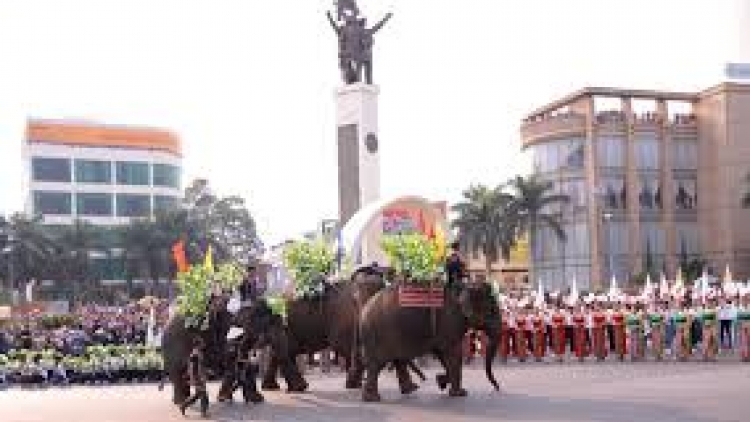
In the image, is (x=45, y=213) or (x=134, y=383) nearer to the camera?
(x=134, y=383)

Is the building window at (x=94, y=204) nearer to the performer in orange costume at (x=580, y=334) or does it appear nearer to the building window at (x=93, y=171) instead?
the building window at (x=93, y=171)

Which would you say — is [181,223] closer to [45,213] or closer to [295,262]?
[45,213]

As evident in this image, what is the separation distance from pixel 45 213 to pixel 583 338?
68.5m

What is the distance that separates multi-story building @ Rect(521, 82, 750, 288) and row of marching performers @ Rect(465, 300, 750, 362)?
4271 centimetres

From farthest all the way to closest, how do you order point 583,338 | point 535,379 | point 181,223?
point 181,223 < point 583,338 < point 535,379

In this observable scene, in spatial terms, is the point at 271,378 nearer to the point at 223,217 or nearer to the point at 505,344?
the point at 505,344

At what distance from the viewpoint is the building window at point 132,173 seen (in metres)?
87.0

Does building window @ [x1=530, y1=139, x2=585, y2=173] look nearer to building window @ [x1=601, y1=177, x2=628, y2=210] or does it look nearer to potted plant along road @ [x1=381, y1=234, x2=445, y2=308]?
building window @ [x1=601, y1=177, x2=628, y2=210]

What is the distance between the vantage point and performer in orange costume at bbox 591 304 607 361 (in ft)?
71.9

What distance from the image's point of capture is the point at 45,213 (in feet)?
275

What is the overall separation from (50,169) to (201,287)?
73.6 meters

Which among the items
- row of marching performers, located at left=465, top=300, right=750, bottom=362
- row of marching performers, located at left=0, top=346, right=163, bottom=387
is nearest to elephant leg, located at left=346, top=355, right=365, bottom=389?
row of marching performers, located at left=465, top=300, right=750, bottom=362

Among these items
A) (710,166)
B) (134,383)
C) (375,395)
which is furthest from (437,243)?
(710,166)

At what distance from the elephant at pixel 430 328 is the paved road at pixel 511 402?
531 millimetres
